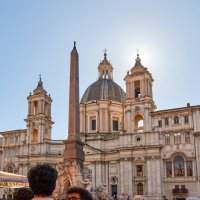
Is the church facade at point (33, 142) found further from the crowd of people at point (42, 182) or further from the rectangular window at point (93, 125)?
the crowd of people at point (42, 182)

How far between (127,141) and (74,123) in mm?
23595

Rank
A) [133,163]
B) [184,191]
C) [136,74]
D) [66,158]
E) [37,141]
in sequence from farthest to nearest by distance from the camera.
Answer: [37,141] → [136,74] → [133,163] → [184,191] → [66,158]

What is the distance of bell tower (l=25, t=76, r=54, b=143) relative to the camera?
60.8 meters

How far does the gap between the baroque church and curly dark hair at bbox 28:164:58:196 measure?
1565 inches

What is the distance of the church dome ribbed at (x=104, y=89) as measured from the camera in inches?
2537

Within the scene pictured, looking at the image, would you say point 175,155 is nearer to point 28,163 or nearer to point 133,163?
point 133,163

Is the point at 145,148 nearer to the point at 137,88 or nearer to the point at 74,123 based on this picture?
the point at 137,88

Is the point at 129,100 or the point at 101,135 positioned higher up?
the point at 129,100

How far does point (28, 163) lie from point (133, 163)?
1854 cm

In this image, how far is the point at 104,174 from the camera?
182 ft

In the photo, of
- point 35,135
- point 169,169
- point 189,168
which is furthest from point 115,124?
point 189,168

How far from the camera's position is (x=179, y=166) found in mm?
48719

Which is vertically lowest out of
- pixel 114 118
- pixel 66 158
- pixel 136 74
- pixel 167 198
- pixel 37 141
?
pixel 167 198

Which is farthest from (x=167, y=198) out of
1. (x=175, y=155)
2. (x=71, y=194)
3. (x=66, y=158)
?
(x=71, y=194)
